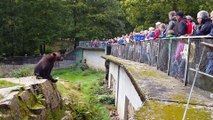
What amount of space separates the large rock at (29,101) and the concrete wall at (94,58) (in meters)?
28.1

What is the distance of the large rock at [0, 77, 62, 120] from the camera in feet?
30.8

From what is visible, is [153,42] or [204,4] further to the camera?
[204,4]

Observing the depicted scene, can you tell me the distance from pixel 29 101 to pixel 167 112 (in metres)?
6.52

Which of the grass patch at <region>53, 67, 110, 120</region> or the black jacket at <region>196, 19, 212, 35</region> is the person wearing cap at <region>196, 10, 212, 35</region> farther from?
the grass patch at <region>53, 67, 110, 120</region>

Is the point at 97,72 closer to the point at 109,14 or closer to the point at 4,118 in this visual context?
the point at 109,14

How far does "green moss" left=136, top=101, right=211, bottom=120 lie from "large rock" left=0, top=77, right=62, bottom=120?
193 inches

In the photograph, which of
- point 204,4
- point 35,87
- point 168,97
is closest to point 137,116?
point 168,97

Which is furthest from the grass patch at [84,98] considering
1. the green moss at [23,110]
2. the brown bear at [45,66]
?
the green moss at [23,110]

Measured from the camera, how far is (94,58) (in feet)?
143

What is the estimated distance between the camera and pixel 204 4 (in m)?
25.8

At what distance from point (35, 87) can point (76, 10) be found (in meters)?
43.1

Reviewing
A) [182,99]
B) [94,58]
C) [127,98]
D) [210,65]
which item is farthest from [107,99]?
[94,58]

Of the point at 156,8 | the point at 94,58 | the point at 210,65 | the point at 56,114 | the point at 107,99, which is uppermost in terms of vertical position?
the point at 156,8

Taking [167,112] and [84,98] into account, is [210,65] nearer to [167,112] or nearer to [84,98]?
[167,112]
